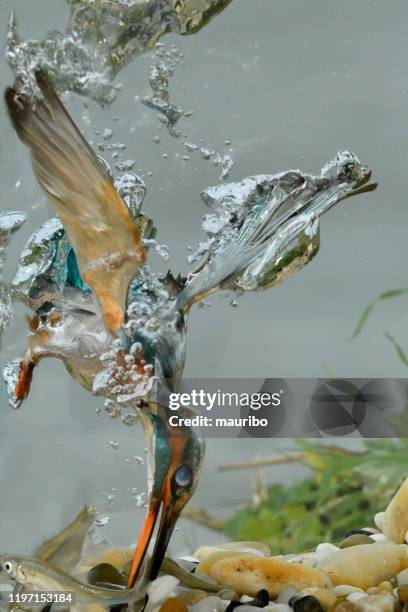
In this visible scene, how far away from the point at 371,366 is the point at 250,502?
0.79 ft

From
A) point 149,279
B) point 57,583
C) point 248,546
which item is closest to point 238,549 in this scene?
point 248,546

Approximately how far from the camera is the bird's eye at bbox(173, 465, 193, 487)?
39.7 inches

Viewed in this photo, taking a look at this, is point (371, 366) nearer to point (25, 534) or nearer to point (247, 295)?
point (247, 295)

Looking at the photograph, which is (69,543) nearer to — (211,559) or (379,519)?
(211,559)

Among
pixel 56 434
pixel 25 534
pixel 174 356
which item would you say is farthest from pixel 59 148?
pixel 25 534

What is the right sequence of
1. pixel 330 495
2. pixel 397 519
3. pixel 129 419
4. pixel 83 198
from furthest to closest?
pixel 330 495, pixel 397 519, pixel 129 419, pixel 83 198

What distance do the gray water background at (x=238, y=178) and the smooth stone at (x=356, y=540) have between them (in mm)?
158

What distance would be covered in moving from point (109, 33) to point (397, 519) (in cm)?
68

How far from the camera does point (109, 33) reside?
1.08 m

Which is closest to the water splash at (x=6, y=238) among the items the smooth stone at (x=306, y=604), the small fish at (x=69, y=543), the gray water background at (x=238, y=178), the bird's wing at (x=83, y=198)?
the gray water background at (x=238, y=178)

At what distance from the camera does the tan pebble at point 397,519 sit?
1148 millimetres

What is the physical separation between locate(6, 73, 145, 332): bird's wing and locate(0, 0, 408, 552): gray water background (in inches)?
3.3

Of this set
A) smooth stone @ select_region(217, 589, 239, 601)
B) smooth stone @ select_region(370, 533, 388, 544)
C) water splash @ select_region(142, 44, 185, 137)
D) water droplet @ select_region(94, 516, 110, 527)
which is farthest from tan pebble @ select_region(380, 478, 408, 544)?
water splash @ select_region(142, 44, 185, 137)

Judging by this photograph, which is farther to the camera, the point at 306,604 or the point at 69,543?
the point at 69,543
